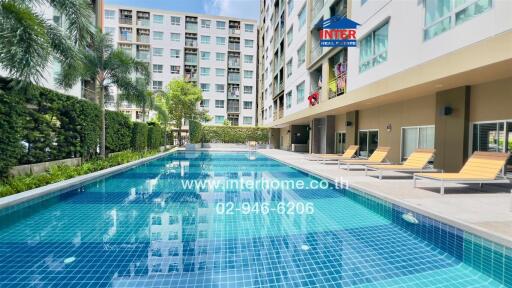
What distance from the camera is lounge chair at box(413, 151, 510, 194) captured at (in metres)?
7.19

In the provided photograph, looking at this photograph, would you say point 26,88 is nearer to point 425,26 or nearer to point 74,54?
point 74,54

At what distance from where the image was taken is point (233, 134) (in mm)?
39906

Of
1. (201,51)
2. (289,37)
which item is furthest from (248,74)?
(289,37)

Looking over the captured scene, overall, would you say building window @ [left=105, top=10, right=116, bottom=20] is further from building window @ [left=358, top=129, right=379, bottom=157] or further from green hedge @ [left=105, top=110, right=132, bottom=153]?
building window @ [left=358, top=129, right=379, bottom=157]

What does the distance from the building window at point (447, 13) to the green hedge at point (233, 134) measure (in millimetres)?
31799

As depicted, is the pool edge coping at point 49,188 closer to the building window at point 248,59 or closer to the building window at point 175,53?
the building window at point 175,53

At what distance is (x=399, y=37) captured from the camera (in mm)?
10672

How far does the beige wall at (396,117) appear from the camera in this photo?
1144cm

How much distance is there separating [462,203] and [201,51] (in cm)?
4936

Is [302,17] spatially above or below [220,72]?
below

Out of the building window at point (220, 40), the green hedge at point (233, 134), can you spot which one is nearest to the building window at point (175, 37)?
the building window at point (220, 40)

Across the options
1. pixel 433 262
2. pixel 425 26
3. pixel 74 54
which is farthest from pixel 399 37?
pixel 74 54

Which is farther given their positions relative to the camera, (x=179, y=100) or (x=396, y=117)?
(x=179, y=100)

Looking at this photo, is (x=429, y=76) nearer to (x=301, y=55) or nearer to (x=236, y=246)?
(x=236, y=246)
